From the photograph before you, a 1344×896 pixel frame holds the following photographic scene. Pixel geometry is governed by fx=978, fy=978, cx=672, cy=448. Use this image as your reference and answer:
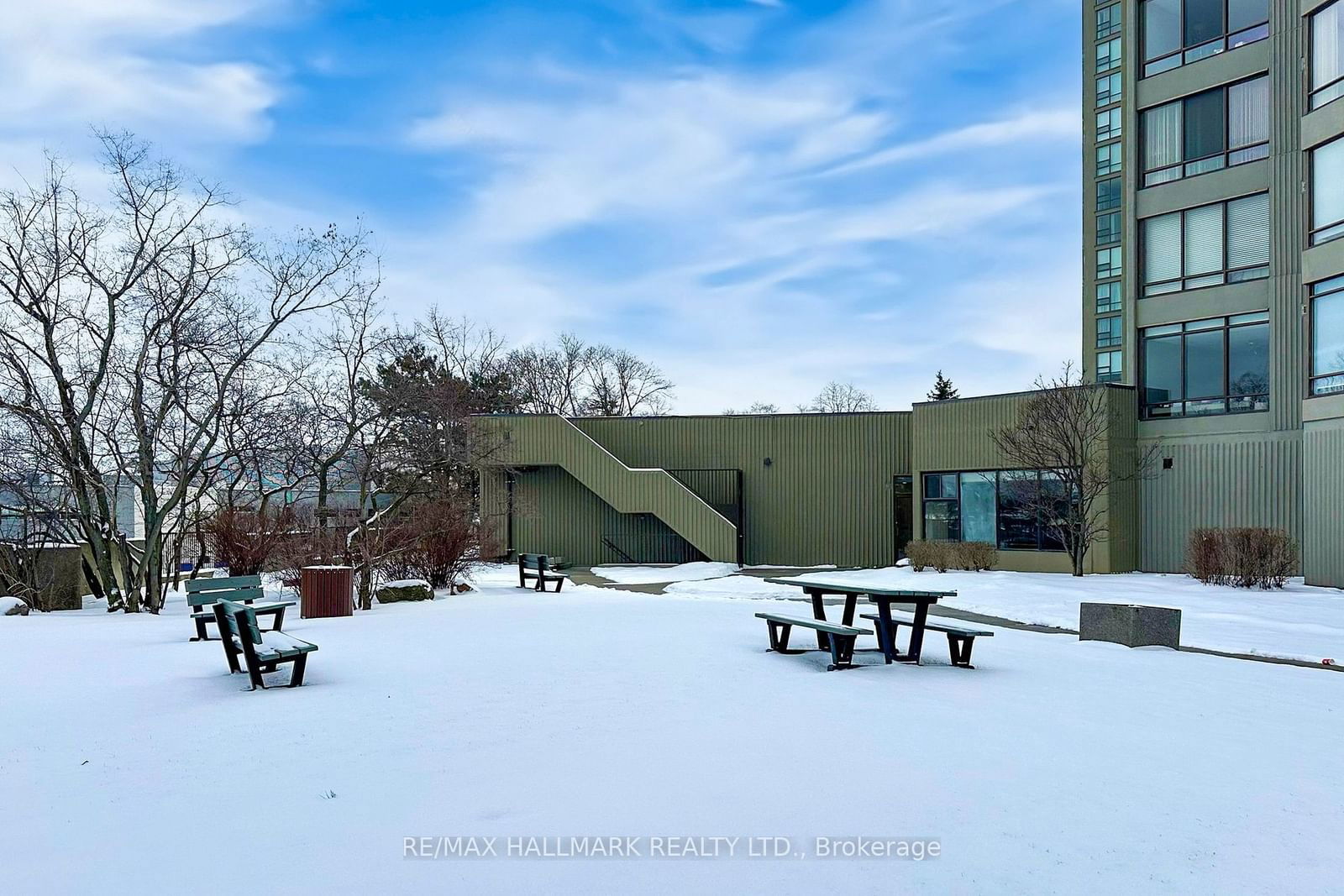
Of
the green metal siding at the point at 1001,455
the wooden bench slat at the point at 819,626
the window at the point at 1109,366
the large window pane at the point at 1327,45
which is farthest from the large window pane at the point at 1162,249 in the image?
the window at the point at 1109,366

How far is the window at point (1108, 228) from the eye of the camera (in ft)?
163

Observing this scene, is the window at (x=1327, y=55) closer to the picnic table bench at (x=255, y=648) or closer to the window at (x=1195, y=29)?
the window at (x=1195, y=29)

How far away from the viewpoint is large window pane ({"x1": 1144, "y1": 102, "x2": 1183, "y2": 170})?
23.8 meters

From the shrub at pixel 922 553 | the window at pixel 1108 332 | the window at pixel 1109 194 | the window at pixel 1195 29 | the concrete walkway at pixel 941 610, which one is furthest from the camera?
the window at pixel 1109 194

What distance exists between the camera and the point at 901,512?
28.6 m

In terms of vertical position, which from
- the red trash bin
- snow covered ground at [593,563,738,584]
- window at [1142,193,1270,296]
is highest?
window at [1142,193,1270,296]

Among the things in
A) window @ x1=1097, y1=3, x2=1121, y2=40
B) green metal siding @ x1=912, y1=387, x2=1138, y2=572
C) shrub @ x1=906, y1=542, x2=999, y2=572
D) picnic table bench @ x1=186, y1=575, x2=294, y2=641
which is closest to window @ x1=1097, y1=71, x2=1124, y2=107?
window @ x1=1097, y1=3, x2=1121, y2=40

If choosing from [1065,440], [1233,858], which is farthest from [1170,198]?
[1233,858]

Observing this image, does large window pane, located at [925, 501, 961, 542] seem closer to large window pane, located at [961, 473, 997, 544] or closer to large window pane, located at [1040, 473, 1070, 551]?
large window pane, located at [961, 473, 997, 544]

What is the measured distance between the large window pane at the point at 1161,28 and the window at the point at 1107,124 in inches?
1103

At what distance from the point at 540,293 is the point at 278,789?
44064 mm

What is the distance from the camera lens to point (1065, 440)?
71.7 ft

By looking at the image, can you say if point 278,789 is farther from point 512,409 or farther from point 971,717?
point 512,409

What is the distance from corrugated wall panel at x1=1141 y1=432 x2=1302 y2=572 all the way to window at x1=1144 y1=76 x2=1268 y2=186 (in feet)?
21.5
